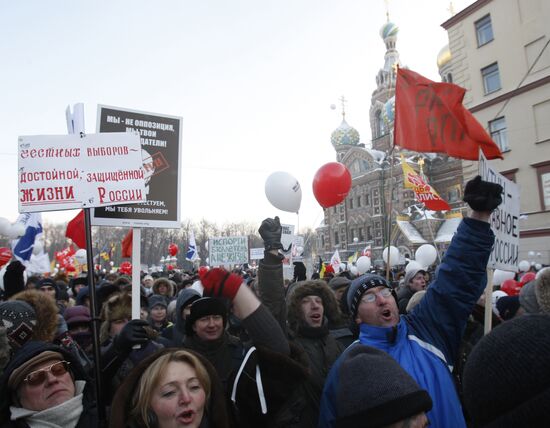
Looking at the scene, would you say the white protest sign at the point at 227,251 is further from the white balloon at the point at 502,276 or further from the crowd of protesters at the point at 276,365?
the crowd of protesters at the point at 276,365

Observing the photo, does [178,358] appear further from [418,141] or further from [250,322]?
[418,141]

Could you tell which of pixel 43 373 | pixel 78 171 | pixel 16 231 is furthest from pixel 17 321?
pixel 16 231

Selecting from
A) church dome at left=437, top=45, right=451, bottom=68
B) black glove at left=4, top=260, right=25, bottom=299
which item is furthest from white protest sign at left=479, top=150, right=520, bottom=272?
church dome at left=437, top=45, right=451, bottom=68

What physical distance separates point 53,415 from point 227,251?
9617 millimetres

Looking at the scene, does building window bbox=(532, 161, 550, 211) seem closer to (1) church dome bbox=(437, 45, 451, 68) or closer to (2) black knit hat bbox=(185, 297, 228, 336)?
(2) black knit hat bbox=(185, 297, 228, 336)

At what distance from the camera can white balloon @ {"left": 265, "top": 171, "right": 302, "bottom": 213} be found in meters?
7.60

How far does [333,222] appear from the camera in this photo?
6041 centimetres

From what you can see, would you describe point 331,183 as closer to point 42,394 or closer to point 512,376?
point 42,394

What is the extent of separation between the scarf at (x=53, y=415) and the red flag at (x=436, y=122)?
401cm

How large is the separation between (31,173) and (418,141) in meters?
3.86

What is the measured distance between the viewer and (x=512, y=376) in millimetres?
963

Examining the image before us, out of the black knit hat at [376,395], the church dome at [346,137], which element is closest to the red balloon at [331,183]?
the black knit hat at [376,395]

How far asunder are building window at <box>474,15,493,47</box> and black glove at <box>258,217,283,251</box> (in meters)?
21.7

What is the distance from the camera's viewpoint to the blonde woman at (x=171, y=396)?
6.55 feet
